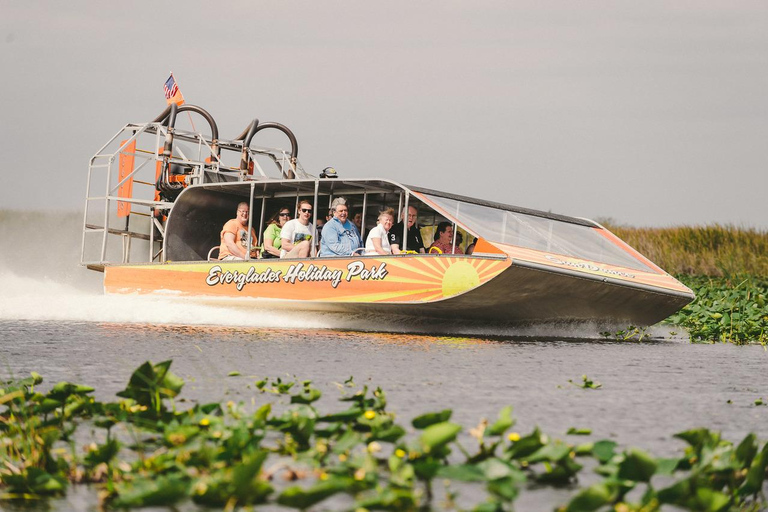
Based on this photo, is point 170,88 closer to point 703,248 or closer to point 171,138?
point 171,138

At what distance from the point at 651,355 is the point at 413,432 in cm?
656

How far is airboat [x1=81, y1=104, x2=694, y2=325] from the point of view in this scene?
12.4 meters

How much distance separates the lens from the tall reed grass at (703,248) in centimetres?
2773

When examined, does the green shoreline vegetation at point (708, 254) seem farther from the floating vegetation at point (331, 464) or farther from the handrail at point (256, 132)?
the floating vegetation at point (331, 464)

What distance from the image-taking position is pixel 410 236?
15023mm

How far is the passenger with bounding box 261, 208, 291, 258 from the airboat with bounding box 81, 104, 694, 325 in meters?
0.49

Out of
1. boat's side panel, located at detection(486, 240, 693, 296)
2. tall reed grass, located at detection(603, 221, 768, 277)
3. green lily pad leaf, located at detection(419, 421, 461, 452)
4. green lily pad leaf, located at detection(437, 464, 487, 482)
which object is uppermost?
tall reed grass, located at detection(603, 221, 768, 277)

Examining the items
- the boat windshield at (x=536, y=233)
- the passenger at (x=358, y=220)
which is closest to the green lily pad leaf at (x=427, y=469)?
the boat windshield at (x=536, y=233)

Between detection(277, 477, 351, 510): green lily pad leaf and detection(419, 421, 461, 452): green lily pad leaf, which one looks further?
detection(419, 421, 461, 452): green lily pad leaf

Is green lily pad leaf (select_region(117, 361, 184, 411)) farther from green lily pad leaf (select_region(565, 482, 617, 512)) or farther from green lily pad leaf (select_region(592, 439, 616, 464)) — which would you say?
green lily pad leaf (select_region(565, 482, 617, 512))

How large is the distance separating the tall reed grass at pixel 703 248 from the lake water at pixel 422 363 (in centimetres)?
1241

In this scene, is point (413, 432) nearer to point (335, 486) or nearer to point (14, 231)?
point (335, 486)

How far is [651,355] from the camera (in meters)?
10.9

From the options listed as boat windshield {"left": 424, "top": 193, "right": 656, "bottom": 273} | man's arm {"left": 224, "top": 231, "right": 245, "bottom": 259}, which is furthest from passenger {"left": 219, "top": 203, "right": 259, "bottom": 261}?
boat windshield {"left": 424, "top": 193, "right": 656, "bottom": 273}
